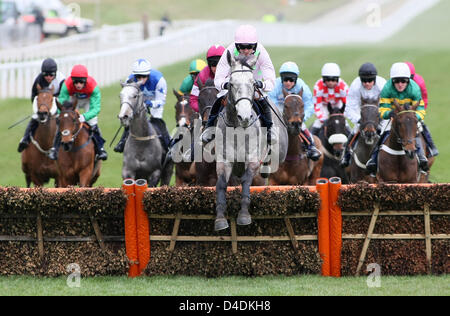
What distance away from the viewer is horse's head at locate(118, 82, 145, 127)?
36.5ft

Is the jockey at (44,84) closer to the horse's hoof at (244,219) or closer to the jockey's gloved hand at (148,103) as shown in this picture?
the jockey's gloved hand at (148,103)

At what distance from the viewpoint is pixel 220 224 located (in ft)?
28.4

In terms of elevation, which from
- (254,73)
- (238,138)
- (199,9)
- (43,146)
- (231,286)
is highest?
(199,9)

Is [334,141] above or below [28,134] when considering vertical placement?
below

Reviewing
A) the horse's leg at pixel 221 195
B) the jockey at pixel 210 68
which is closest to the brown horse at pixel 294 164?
the jockey at pixel 210 68

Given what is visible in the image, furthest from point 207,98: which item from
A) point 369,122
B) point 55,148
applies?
point 55,148

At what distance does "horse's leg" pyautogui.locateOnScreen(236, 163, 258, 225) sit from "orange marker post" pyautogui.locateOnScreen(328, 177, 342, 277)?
88cm

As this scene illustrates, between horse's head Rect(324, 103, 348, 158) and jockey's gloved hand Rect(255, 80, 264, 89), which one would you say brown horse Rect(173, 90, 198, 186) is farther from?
jockey's gloved hand Rect(255, 80, 264, 89)

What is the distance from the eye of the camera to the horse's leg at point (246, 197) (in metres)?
8.70

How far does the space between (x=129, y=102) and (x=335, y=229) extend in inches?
145

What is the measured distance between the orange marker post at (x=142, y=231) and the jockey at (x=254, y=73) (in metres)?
0.93

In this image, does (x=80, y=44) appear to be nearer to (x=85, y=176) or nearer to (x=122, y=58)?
(x=122, y=58)

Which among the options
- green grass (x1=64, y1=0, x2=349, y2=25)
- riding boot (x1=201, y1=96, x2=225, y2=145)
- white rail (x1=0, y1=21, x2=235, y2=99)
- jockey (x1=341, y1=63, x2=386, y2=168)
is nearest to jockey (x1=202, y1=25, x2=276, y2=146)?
riding boot (x1=201, y1=96, x2=225, y2=145)

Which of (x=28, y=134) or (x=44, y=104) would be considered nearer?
(x=44, y=104)
